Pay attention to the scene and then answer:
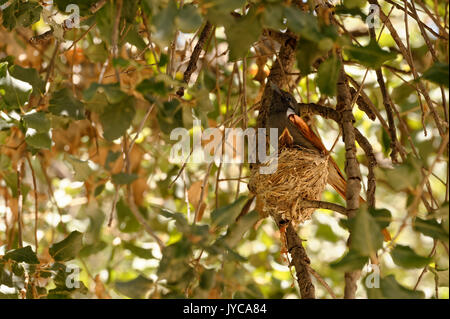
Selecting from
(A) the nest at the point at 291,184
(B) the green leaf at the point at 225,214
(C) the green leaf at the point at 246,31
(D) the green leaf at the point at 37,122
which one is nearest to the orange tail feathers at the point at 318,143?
(A) the nest at the point at 291,184

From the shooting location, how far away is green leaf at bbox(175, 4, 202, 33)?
1446mm

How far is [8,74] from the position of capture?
73.0 inches

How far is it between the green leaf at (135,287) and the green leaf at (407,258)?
674 millimetres

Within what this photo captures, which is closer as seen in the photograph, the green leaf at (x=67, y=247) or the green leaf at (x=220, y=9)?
the green leaf at (x=220, y=9)

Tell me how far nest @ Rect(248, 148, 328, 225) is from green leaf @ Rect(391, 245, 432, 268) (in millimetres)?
1108

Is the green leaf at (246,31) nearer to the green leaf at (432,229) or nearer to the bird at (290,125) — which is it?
the green leaf at (432,229)

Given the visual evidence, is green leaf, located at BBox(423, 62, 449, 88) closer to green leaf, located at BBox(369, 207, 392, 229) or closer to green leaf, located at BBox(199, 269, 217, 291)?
green leaf, located at BBox(369, 207, 392, 229)

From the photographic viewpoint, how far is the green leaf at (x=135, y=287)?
1545 millimetres

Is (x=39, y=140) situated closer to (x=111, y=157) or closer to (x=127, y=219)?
(x=111, y=157)

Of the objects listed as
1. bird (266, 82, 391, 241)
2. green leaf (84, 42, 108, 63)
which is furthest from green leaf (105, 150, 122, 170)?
green leaf (84, 42, 108, 63)
